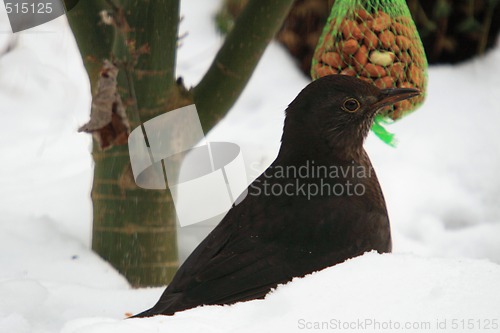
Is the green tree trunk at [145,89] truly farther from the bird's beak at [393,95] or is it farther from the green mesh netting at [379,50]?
the bird's beak at [393,95]

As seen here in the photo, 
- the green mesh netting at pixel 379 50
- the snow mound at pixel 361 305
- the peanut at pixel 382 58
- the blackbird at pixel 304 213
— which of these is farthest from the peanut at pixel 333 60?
the snow mound at pixel 361 305

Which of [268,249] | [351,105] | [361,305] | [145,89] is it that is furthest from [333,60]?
[361,305]

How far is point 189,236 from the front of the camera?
172 inches

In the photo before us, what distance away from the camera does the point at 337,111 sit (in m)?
3.02

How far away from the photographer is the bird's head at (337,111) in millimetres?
2967

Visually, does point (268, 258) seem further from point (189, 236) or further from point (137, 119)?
point (189, 236)

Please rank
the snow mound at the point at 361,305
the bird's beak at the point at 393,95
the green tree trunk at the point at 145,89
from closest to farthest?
the snow mound at the point at 361,305 → the bird's beak at the point at 393,95 → the green tree trunk at the point at 145,89

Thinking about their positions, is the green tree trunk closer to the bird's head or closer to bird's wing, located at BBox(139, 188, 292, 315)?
the bird's head

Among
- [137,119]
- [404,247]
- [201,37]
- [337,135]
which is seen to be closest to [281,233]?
[337,135]

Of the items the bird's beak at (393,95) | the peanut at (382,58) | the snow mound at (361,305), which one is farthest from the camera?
the peanut at (382,58)

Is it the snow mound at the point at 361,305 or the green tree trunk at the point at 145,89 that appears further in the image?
the green tree trunk at the point at 145,89

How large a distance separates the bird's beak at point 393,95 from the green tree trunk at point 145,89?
935 millimetres

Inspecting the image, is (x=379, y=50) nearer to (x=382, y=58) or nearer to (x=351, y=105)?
(x=382, y=58)

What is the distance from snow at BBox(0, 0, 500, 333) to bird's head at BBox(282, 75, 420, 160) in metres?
0.65
